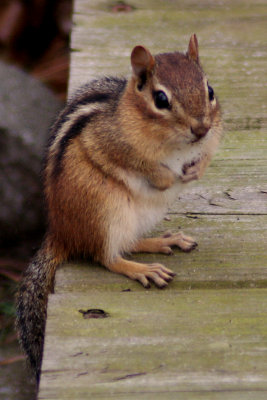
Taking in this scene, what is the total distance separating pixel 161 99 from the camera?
6.67ft

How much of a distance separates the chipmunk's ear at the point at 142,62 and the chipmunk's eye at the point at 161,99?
3.5 inches

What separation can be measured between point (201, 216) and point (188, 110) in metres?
0.49

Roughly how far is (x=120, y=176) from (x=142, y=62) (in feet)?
1.15

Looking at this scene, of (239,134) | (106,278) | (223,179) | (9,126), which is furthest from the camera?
(9,126)

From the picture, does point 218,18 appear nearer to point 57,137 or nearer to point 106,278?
point 57,137

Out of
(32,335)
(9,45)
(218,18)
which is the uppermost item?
(218,18)

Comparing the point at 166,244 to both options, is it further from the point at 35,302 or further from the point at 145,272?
the point at 35,302

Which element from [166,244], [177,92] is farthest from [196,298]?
[177,92]

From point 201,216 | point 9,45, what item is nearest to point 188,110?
point 201,216

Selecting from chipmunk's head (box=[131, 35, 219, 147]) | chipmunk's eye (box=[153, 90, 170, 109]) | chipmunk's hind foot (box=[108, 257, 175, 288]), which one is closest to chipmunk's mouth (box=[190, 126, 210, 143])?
chipmunk's head (box=[131, 35, 219, 147])

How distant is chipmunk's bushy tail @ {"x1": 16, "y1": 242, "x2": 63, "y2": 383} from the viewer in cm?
207

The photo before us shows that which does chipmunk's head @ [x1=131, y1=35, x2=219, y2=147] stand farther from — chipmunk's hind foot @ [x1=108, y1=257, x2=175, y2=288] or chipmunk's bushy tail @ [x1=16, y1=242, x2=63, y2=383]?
chipmunk's bushy tail @ [x1=16, y1=242, x2=63, y2=383]

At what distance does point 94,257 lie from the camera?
211cm

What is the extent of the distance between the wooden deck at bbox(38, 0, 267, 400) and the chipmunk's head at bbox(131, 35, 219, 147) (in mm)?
370
